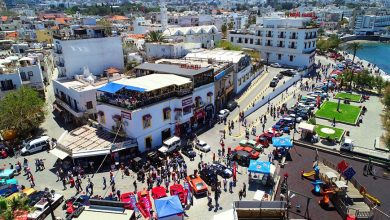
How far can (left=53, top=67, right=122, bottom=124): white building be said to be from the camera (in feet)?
137

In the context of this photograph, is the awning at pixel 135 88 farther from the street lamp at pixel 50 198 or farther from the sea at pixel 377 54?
the sea at pixel 377 54

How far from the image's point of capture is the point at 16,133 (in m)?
39.7

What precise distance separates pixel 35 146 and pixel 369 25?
571 ft

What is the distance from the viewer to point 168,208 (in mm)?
22953

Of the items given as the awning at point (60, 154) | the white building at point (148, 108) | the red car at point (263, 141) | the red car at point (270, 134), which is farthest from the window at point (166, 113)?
the red car at point (270, 134)

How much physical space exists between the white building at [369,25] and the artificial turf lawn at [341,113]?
438 ft

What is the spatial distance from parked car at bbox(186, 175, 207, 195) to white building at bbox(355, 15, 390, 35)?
165 metres

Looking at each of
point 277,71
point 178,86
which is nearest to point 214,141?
point 178,86

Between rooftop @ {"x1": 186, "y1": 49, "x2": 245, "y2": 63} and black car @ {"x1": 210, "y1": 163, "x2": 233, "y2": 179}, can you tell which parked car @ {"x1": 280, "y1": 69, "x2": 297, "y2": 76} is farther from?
black car @ {"x1": 210, "y1": 163, "x2": 233, "y2": 179}

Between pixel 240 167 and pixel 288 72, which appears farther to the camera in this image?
pixel 288 72

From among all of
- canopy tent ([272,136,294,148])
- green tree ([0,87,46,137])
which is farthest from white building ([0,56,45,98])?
canopy tent ([272,136,294,148])

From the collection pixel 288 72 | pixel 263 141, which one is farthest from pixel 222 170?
pixel 288 72

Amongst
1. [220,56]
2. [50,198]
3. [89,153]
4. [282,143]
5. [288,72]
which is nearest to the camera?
[50,198]

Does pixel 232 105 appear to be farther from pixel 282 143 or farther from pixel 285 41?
pixel 285 41
